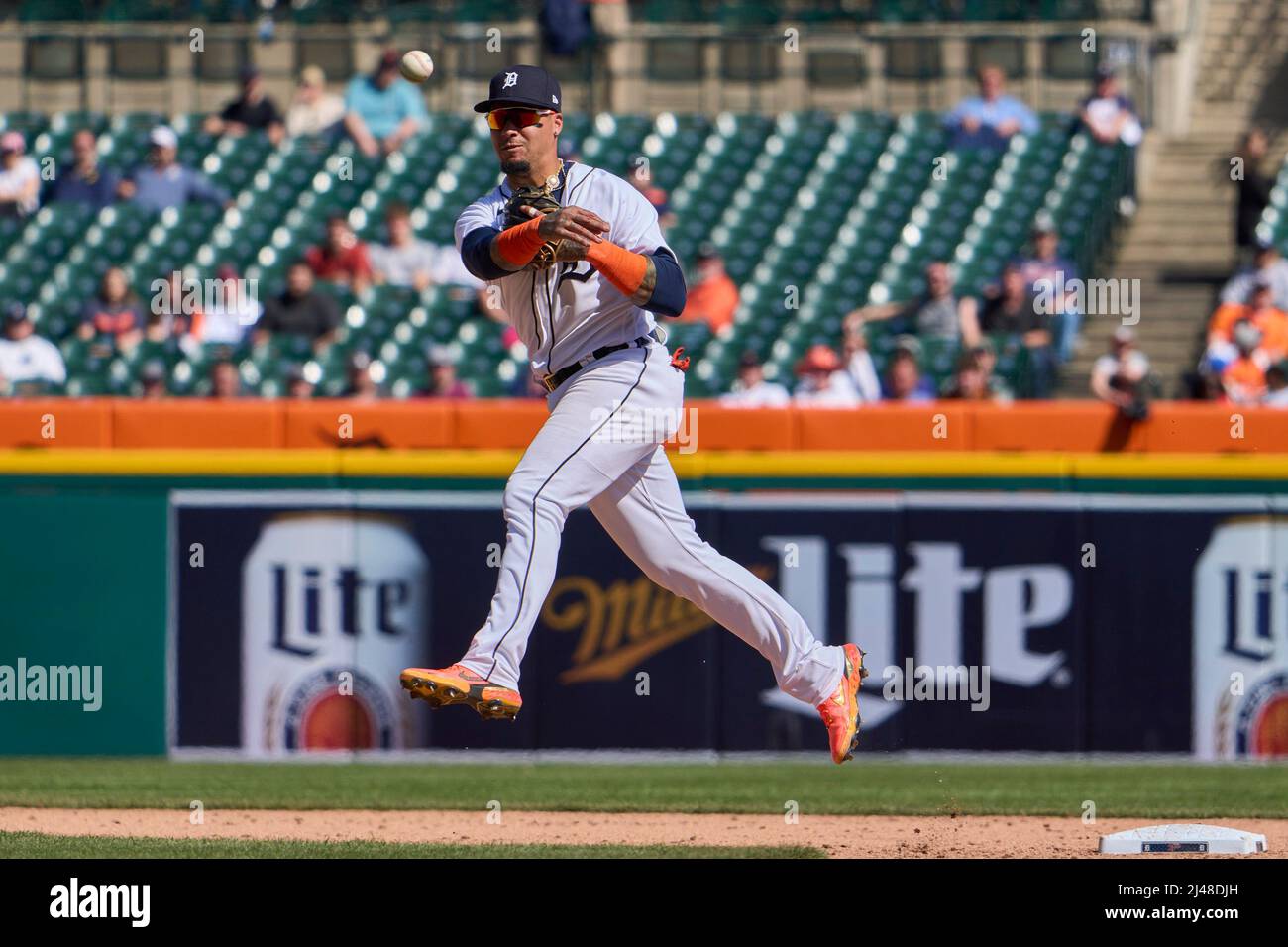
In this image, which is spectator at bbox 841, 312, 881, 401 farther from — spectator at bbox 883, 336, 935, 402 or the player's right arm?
the player's right arm

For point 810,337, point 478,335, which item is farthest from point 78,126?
point 810,337

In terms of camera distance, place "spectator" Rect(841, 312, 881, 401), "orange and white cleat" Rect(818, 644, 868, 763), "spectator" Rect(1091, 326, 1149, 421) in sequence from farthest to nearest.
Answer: "spectator" Rect(841, 312, 881, 401)
"spectator" Rect(1091, 326, 1149, 421)
"orange and white cleat" Rect(818, 644, 868, 763)

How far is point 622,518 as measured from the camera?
6.61 metres

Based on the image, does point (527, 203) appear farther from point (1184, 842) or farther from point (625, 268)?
point (1184, 842)

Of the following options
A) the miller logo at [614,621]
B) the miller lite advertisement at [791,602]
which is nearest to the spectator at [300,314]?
the miller lite advertisement at [791,602]

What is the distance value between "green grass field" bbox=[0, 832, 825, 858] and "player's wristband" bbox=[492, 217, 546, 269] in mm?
1785

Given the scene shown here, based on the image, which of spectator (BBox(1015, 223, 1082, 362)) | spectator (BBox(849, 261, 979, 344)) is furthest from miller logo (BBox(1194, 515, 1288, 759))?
spectator (BBox(1015, 223, 1082, 362))

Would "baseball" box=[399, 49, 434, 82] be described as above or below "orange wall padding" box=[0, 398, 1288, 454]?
above

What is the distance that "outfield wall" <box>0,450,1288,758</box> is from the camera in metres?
10.1

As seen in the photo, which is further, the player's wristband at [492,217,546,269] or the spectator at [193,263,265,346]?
the spectator at [193,263,265,346]

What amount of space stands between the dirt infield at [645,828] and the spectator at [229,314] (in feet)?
19.5

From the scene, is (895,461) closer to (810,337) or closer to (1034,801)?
(1034,801)

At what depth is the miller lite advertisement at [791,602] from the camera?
10.1 m

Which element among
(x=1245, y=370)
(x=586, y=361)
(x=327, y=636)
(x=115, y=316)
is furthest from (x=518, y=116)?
(x=115, y=316)
